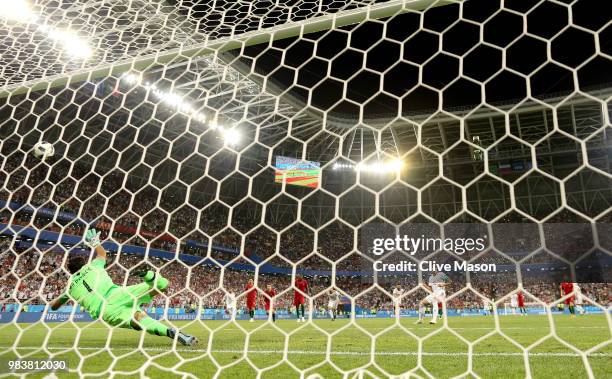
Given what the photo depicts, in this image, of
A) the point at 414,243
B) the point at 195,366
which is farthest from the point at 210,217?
the point at 195,366

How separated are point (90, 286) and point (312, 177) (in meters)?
16.7

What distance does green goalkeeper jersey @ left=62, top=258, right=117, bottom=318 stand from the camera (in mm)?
2688

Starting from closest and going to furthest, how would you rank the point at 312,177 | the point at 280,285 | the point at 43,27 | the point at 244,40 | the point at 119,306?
the point at 244,40
the point at 119,306
the point at 43,27
the point at 312,177
the point at 280,285

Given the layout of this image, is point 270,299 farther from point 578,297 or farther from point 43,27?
point 43,27

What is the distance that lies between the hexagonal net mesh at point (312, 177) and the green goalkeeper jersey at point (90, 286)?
2.5 inches

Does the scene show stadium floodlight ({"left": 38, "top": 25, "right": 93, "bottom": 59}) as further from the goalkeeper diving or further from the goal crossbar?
the goalkeeper diving

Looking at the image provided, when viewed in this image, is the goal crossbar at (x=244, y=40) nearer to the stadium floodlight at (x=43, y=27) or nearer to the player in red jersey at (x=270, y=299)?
the stadium floodlight at (x=43, y=27)

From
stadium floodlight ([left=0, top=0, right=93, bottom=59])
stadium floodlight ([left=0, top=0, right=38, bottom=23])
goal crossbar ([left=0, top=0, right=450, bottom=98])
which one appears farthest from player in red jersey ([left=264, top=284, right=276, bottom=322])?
stadium floodlight ([left=0, top=0, right=38, bottom=23])

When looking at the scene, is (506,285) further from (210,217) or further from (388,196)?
(210,217)

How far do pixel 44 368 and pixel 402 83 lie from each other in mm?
15855

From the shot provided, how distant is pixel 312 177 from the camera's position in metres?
19.2

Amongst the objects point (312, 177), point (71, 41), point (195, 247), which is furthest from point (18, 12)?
point (195, 247)

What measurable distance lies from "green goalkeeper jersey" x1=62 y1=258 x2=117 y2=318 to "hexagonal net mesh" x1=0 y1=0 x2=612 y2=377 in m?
0.06

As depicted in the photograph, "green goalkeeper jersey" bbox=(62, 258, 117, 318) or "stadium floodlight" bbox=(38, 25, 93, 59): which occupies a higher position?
"stadium floodlight" bbox=(38, 25, 93, 59)
